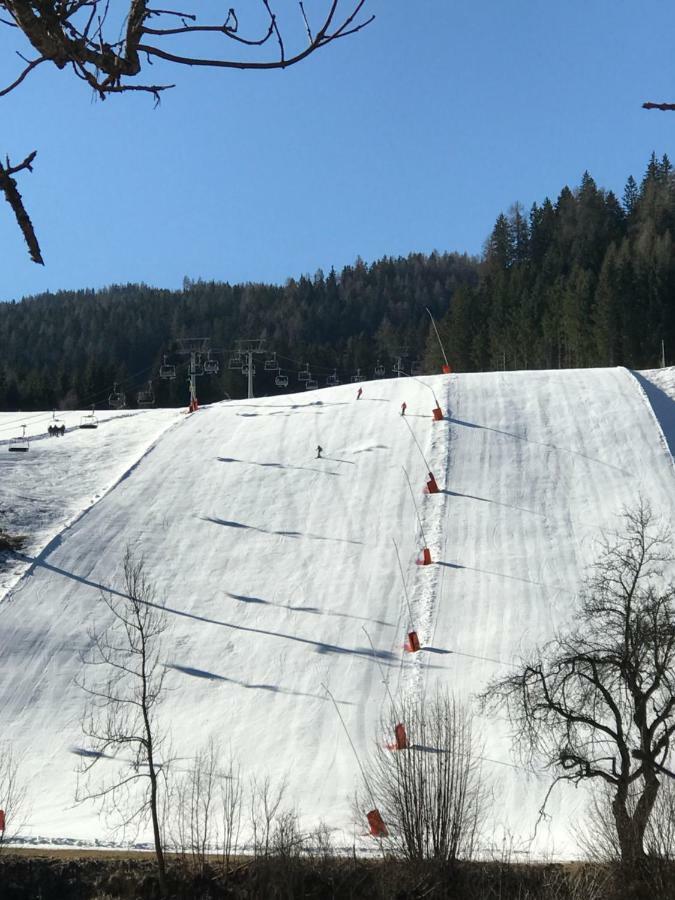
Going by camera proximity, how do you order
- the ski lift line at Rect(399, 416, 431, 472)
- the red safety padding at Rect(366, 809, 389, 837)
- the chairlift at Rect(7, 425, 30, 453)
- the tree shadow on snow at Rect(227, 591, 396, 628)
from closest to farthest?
the red safety padding at Rect(366, 809, 389, 837) < the tree shadow on snow at Rect(227, 591, 396, 628) < the ski lift line at Rect(399, 416, 431, 472) < the chairlift at Rect(7, 425, 30, 453)

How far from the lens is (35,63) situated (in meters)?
2.93

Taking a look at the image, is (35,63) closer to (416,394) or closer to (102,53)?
(102,53)

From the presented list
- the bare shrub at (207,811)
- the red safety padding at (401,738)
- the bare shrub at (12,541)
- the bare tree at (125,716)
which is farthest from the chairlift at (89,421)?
the red safety padding at (401,738)

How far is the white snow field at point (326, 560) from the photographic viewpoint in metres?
22.3

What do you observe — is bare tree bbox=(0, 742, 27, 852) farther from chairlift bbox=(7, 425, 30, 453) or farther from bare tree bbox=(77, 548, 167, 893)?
chairlift bbox=(7, 425, 30, 453)

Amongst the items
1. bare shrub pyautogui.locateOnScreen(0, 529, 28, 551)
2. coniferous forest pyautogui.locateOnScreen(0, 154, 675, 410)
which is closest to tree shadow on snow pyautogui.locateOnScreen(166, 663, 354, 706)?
bare shrub pyautogui.locateOnScreen(0, 529, 28, 551)

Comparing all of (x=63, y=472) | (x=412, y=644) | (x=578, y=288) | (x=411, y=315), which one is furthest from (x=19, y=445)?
(x=411, y=315)

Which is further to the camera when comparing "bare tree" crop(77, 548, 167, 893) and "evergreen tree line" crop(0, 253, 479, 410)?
"evergreen tree line" crop(0, 253, 479, 410)

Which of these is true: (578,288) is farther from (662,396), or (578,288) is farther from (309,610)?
(309,610)

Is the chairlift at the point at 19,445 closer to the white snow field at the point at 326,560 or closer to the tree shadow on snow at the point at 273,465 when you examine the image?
the white snow field at the point at 326,560

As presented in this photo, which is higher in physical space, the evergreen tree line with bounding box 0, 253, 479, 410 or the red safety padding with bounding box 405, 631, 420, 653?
the evergreen tree line with bounding box 0, 253, 479, 410

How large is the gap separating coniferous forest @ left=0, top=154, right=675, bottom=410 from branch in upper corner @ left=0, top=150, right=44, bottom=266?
2241 inches

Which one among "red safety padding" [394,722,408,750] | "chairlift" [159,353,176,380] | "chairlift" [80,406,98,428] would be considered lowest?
"red safety padding" [394,722,408,750]

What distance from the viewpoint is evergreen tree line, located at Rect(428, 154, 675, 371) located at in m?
88.8
